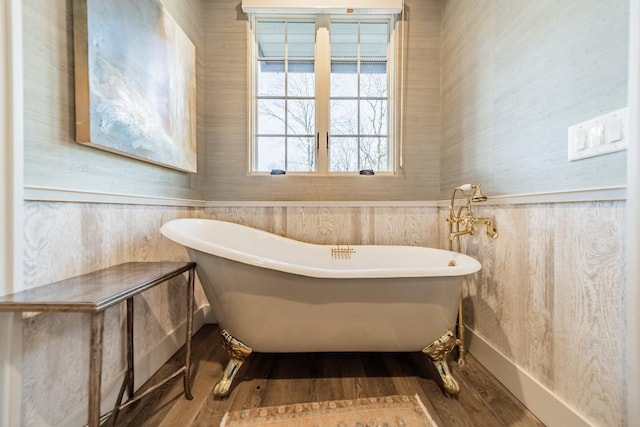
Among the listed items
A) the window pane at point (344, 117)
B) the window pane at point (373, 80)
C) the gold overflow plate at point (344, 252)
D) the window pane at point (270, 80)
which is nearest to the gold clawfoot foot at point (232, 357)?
A: the gold overflow plate at point (344, 252)

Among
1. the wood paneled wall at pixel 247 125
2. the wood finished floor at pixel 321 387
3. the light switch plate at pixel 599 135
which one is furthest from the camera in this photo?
the wood paneled wall at pixel 247 125

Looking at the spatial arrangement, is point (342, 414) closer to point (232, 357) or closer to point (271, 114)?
point (232, 357)

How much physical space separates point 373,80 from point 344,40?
1.28 ft

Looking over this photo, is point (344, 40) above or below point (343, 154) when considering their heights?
above

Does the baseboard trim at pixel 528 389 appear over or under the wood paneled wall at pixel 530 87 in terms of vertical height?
under

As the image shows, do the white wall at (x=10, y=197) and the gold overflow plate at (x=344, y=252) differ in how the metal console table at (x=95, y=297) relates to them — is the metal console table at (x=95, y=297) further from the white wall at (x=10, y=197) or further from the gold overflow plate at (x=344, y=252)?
the gold overflow plate at (x=344, y=252)

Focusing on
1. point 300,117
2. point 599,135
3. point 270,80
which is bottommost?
point 599,135

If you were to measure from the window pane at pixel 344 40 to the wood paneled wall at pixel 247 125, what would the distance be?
407 mm

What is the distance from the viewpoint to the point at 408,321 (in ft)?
3.89

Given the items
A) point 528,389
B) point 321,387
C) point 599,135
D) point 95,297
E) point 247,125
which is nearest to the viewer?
point 95,297

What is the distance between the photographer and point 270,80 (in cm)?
217

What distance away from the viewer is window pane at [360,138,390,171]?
2.19 meters

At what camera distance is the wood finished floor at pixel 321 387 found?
1085mm

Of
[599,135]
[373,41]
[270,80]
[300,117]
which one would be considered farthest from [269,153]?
[599,135]
